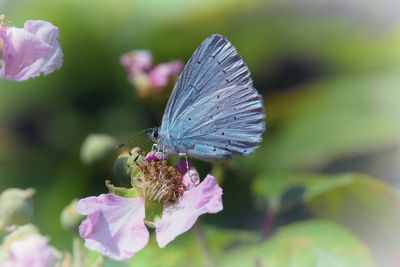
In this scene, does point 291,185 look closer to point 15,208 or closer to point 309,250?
point 309,250

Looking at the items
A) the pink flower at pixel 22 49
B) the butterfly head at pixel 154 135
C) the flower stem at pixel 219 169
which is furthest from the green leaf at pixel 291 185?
the pink flower at pixel 22 49

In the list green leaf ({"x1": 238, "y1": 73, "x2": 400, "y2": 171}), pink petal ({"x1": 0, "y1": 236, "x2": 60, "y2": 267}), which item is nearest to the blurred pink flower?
green leaf ({"x1": 238, "y1": 73, "x2": 400, "y2": 171})

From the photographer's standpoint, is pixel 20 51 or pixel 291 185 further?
pixel 291 185

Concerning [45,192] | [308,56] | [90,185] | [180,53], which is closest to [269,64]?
[308,56]

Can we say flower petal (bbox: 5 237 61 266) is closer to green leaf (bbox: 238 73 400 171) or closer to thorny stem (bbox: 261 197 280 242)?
thorny stem (bbox: 261 197 280 242)

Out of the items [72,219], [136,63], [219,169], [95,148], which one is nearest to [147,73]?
[136,63]
